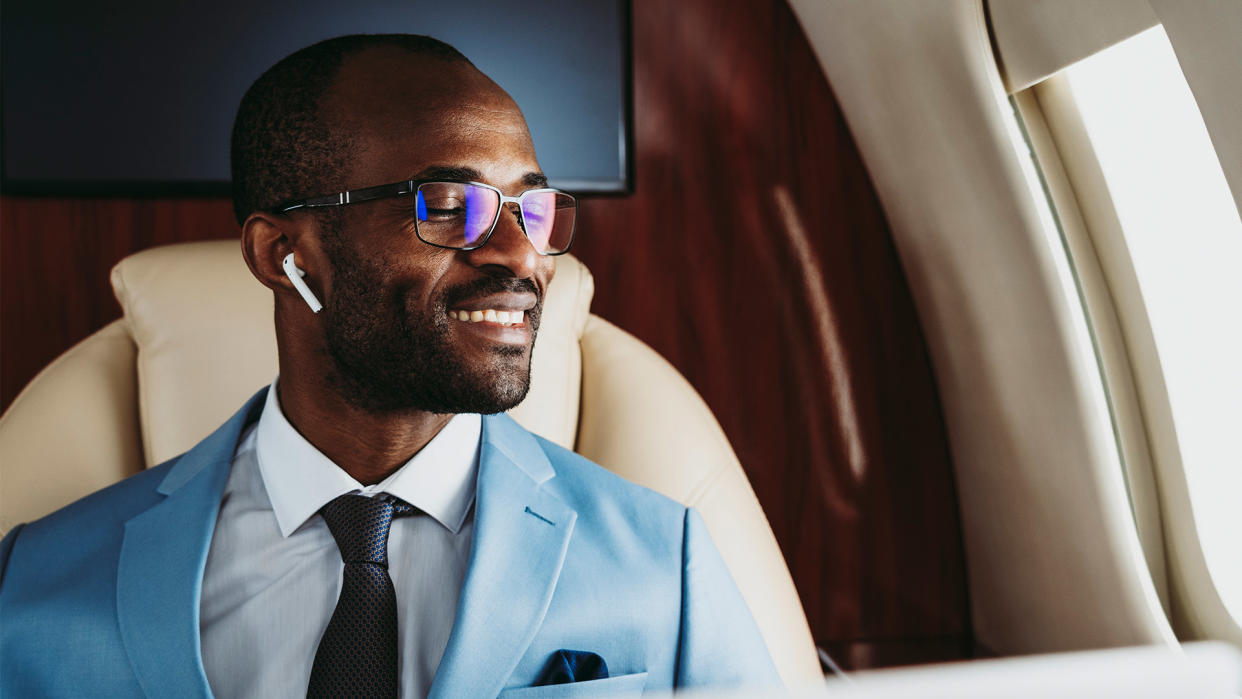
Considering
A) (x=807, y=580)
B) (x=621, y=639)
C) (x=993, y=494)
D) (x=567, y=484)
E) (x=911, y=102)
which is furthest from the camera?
(x=807, y=580)

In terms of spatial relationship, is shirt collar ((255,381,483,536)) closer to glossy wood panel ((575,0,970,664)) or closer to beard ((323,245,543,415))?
beard ((323,245,543,415))

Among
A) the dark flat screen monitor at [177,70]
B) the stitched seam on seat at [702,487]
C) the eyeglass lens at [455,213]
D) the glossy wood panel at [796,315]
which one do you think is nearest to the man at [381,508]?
the eyeglass lens at [455,213]

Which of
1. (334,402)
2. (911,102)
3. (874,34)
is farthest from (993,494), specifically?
(334,402)

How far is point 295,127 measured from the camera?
1.11 m

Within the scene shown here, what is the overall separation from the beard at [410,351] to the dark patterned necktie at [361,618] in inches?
5.9

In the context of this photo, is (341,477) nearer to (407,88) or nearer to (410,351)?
(410,351)

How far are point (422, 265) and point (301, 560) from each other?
0.39 m

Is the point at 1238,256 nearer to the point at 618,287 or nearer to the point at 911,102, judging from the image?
the point at 911,102

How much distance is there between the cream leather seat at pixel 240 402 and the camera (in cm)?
133

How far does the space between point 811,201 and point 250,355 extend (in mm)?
1188

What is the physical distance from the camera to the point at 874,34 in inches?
64.2

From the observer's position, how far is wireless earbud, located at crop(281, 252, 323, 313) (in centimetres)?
111

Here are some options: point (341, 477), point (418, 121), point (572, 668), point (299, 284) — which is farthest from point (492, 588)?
point (418, 121)

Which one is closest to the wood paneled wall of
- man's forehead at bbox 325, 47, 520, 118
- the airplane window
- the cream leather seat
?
the cream leather seat
